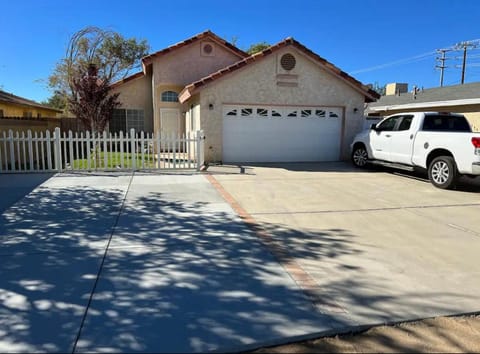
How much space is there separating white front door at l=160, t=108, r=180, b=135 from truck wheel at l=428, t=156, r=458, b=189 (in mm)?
12170

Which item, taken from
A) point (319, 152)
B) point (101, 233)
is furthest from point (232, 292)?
point (319, 152)

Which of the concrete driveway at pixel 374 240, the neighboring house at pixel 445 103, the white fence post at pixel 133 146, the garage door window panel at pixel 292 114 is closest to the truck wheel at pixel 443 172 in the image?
the concrete driveway at pixel 374 240

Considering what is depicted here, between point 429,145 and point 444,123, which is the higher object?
point 444,123

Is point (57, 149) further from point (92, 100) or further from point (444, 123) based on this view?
point (444, 123)

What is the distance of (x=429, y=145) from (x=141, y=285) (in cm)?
849

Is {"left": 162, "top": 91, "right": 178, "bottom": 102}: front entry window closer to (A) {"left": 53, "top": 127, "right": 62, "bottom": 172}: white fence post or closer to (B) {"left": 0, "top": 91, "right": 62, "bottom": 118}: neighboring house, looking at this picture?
(A) {"left": 53, "top": 127, "right": 62, "bottom": 172}: white fence post

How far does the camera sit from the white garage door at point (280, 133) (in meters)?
13.4

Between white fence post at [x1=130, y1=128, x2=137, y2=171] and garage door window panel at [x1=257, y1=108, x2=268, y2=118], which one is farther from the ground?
garage door window panel at [x1=257, y1=108, x2=268, y2=118]

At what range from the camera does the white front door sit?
18.0m

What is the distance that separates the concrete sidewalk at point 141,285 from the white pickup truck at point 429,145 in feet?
19.7

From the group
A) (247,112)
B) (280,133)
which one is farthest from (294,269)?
(280,133)

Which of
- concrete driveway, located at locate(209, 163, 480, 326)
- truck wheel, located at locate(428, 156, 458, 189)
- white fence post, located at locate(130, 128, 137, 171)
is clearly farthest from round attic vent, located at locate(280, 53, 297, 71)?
truck wheel, located at locate(428, 156, 458, 189)

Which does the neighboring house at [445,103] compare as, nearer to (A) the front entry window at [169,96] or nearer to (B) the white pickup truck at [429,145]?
(B) the white pickup truck at [429,145]

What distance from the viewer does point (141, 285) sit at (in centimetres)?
367
